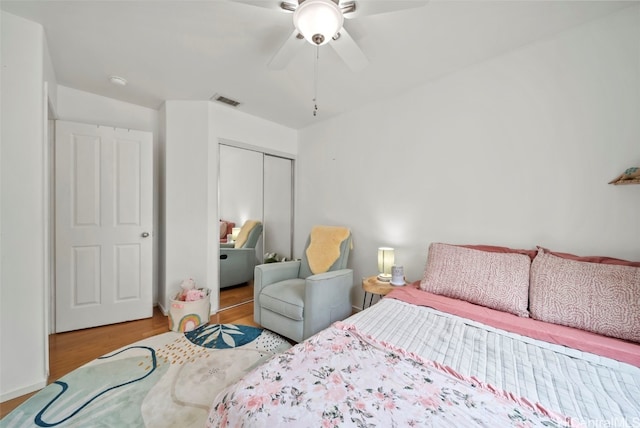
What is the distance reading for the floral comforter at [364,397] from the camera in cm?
73

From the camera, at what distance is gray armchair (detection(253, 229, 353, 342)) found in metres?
2.04

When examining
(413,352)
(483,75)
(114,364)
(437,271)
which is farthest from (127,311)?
(483,75)

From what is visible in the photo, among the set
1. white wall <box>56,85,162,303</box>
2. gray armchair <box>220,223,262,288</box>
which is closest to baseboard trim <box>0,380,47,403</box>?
white wall <box>56,85,162,303</box>

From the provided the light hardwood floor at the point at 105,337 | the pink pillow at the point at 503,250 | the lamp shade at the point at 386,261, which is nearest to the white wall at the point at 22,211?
the light hardwood floor at the point at 105,337

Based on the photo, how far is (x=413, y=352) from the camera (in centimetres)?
110

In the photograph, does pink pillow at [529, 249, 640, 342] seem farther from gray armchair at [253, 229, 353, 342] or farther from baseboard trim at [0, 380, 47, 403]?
baseboard trim at [0, 380, 47, 403]

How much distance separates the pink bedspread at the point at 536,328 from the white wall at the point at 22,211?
2.38 m

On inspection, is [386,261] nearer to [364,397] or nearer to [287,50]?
[364,397]

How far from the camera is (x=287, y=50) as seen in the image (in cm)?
150

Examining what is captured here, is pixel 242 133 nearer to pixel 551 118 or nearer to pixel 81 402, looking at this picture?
pixel 81 402

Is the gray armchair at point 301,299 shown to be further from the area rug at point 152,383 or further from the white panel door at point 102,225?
the white panel door at point 102,225

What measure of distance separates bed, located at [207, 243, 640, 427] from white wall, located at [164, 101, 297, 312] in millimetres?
2059

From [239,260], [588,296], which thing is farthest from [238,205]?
[588,296]

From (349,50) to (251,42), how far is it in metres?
0.74
